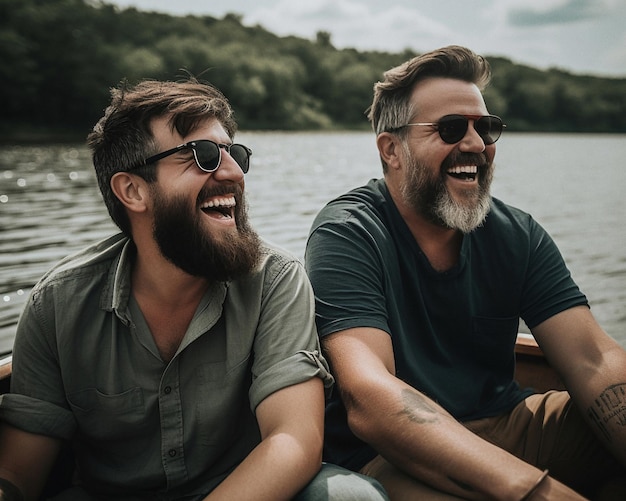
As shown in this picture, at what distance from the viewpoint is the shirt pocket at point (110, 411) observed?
81.3 inches

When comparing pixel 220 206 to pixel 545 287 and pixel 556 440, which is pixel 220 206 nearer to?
pixel 545 287

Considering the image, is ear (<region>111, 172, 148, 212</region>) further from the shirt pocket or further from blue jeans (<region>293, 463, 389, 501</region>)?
blue jeans (<region>293, 463, 389, 501</region>)

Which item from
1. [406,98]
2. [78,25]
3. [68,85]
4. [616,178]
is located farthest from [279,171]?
[78,25]

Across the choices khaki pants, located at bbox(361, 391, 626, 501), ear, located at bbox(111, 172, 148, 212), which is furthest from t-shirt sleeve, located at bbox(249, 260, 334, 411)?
khaki pants, located at bbox(361, 391, 626, 501)

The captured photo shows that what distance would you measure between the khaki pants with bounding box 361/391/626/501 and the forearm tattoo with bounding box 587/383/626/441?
0.63 ft

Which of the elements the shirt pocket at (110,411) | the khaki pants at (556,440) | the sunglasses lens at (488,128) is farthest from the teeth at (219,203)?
the khaki pants at (556,440)

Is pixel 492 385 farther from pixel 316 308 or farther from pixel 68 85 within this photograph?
pixel 68 85

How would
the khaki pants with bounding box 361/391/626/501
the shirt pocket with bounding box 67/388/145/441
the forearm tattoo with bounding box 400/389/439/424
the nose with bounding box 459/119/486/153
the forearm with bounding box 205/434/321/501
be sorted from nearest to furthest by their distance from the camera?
1. the forearm with bounding box 205/434/321/501
2. the forearm tattoo with bounding box 400/389/439/424
3. the shirt pocket with bounding box 67/388/145/441
4. the khaki pants with bounding box 361/391/626/501
5. the nose with bounding box 459/119/486/153

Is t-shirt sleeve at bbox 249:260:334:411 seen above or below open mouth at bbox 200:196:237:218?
below

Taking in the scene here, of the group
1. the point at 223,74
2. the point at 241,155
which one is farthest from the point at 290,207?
the point at 223,74

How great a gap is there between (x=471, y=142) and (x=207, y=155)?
4.10 feet

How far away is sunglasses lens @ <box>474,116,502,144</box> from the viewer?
2.76 m

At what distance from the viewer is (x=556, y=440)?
2.58 m

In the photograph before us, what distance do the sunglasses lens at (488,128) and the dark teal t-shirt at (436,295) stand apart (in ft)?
1.01
